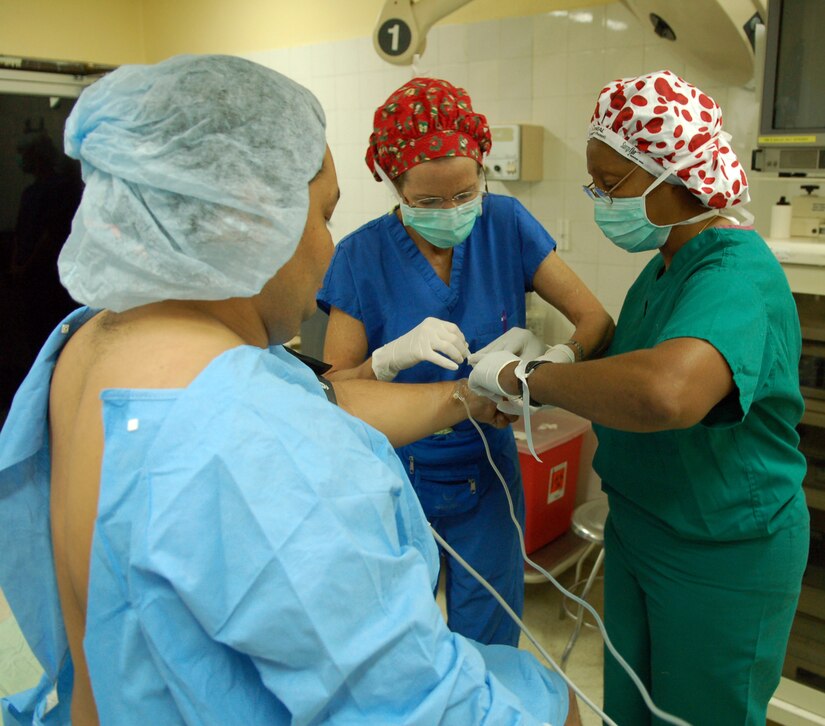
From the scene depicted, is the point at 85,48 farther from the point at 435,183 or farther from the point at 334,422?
the point at 334,422

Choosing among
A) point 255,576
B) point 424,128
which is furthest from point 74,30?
point 255,576

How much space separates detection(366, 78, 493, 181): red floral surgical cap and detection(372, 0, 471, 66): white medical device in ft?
2.93

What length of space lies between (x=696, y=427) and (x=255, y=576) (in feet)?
2.72

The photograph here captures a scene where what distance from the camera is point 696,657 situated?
1291 mm

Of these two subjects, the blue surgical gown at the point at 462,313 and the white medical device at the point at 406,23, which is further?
the white medical device at the point at 406,23

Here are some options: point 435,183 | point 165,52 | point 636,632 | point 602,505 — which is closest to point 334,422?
point 435,183

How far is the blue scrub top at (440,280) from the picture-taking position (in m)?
1.58

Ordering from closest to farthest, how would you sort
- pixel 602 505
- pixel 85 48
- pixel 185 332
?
pixel 185 332 → pixel 602 505 → pixel 85 48

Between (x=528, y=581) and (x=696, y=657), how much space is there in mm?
1221

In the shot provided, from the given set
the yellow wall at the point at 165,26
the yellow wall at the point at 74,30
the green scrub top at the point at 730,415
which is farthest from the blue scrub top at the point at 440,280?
the yellow wall at the point at 74,30

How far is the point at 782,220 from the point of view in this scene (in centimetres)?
175

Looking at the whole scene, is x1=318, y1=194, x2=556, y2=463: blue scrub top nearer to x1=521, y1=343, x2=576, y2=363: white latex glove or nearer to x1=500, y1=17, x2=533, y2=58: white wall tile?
x1=521, y1=343, x2=576, y2=363: white latex glove

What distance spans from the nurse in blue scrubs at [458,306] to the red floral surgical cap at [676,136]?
343mm

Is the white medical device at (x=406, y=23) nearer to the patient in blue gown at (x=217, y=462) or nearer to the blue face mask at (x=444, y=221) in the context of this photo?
the blue face mask at (x=444, y=221)
